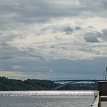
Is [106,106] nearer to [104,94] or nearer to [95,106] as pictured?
[95,106]

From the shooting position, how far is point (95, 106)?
3056 cm

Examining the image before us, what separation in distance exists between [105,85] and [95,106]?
23687 mm

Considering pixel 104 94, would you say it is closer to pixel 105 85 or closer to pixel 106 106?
pixel 105 85

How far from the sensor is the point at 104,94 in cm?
5481

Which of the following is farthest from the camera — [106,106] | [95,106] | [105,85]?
Answer: [105,85]

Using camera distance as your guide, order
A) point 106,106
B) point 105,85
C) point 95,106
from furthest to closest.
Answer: point 105,85 < point 106,106 < point 95,106

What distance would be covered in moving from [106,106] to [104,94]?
15.7 metres

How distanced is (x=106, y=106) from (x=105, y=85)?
1499 centimetres

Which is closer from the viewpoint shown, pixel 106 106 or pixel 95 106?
pixel 95 106

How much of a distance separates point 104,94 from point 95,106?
24457 mm

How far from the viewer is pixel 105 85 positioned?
177 ft

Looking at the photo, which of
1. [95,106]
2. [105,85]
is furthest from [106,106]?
[105,85]

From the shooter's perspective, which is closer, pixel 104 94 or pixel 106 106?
pixel 106 106

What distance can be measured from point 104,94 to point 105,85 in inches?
49.3
